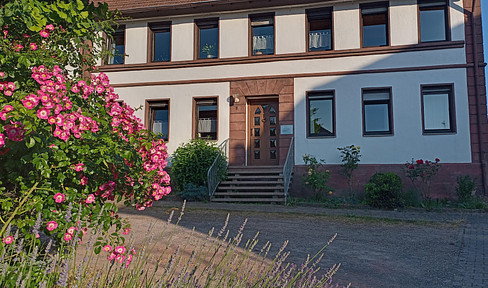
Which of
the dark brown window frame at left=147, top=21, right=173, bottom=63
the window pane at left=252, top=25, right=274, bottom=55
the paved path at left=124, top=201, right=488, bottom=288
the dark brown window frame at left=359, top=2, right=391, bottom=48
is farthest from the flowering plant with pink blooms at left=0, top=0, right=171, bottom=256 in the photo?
the dark brown window frame at left=147, top=21, right=173, bottom=63

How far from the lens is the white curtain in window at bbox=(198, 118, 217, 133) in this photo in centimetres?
1219

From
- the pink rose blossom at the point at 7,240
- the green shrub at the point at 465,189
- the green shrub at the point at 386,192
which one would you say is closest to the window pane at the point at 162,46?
the green shrub at the point at 386,192

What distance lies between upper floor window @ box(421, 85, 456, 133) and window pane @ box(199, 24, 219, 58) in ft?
22.2

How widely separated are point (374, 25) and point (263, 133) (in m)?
4.93

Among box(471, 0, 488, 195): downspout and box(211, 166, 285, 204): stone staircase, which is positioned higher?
box(471, 0, 488, 195): downspout

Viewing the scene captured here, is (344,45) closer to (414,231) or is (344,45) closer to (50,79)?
(414,231)

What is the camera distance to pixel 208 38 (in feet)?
41.9

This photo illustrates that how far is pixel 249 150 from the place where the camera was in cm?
1197

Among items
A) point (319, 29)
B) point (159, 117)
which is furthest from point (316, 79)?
point (159, 117)

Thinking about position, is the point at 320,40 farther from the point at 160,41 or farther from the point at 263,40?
the point at 160,41

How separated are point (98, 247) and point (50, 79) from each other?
1.24 m

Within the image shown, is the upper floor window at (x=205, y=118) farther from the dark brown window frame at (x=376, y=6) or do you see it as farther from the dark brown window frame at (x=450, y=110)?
the dark brown window frame at (x=450, y=110)

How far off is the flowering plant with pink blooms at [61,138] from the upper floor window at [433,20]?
35.2 ft

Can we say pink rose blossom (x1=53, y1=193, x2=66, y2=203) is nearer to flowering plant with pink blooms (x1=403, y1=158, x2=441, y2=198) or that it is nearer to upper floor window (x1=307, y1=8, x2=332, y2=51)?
flowering plant with pink blooms (x1=403, y1=158, x2=441, y2=198)
